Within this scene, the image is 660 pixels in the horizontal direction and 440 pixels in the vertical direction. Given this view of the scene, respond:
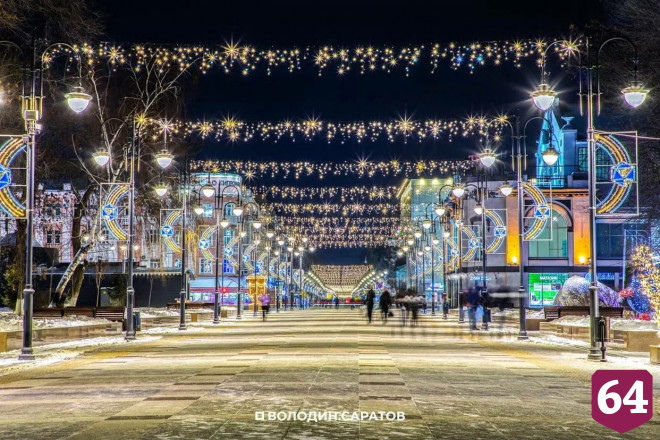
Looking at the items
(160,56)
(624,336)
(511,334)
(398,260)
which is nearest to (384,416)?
(624,336)

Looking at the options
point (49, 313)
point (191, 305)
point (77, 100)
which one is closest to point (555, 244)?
point (191, 305)

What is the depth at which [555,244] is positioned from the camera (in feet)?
286

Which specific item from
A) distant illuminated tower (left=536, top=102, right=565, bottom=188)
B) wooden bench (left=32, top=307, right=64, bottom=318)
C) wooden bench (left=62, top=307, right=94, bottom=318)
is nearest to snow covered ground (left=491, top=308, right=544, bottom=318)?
wooden bench (left=62, top=307, right=94, bottom=318)

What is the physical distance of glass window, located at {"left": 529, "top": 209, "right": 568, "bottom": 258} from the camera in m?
86.6

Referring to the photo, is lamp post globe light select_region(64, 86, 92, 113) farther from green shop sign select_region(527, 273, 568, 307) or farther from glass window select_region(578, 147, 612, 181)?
green shop sign select_region(527, 273, 568, 307)

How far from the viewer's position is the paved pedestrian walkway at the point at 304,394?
12.2 metres

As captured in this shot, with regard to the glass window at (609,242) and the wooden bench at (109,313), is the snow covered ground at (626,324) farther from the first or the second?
the glass window at (609,242)

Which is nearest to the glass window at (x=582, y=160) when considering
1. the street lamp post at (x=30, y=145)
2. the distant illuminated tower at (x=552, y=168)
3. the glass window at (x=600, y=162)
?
the glass window at (x=600, y=162)

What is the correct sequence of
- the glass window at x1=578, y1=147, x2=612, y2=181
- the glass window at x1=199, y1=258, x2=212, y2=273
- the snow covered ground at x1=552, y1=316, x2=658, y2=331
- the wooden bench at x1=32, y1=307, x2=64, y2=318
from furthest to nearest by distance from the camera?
the glass window at x1=199, y1=258, x2=212, y2=273, the glass window at x1=578, y1=147, x2=612, y2=181, the wooden bench at x1=32, y1=307, x2=64, y2=318, the snow covered ground at x1=552, y1=316, x2=658, y2=331

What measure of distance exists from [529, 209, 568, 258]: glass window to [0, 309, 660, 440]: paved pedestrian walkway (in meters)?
59.4

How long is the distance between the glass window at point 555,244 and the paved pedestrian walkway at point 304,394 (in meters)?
59.4

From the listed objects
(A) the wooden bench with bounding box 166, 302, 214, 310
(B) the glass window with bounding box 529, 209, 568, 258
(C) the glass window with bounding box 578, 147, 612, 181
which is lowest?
(A) the wooden bench with bounding box 166, 302, 214, 310

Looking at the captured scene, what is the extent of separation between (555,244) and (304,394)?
73918mm

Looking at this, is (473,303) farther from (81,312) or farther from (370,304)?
(81,312)
